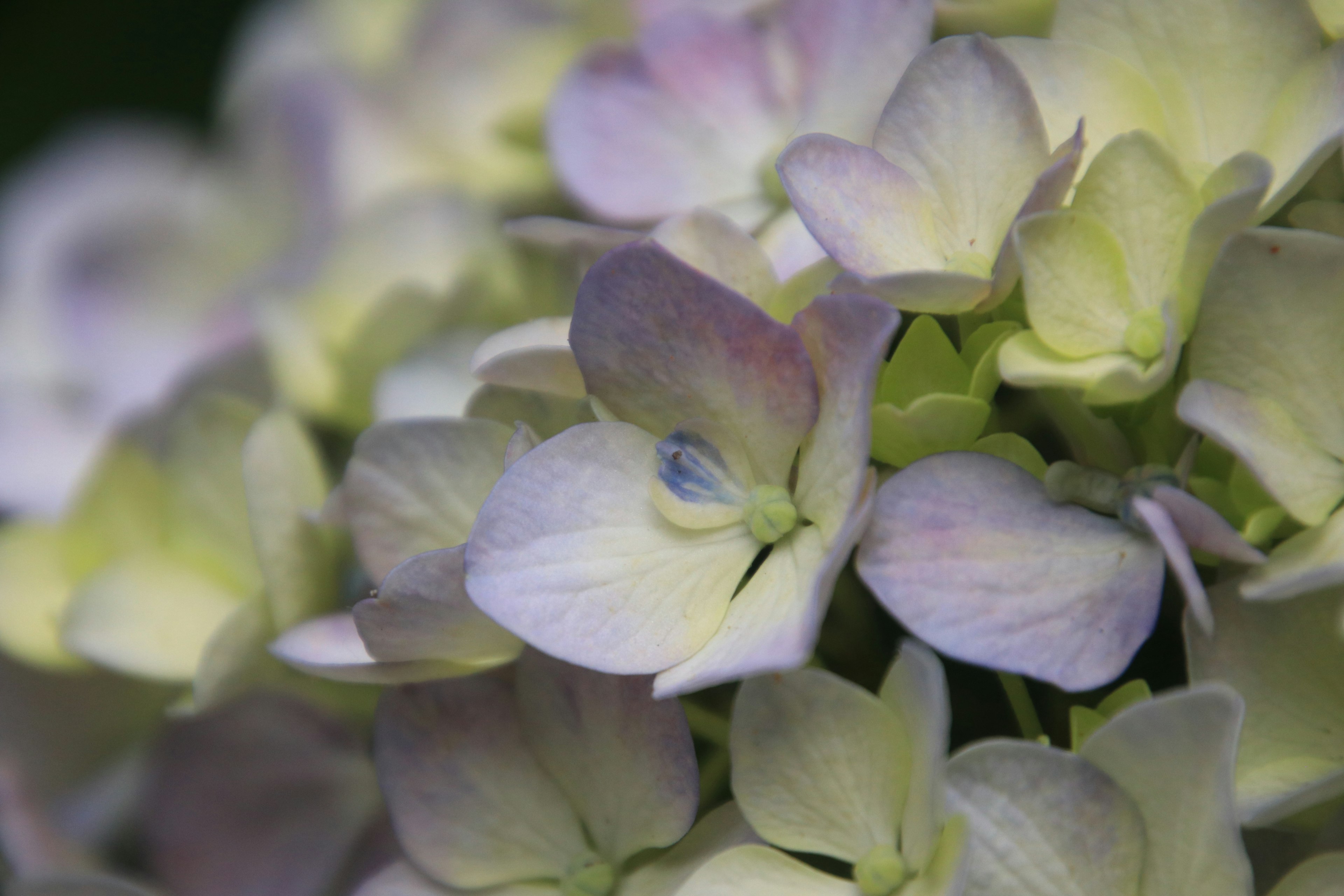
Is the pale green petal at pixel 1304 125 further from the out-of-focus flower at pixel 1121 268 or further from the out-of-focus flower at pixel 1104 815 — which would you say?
the out-of-focus flower at pixel 1104 815

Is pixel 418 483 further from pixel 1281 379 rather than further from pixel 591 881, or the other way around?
pixel 1281 379

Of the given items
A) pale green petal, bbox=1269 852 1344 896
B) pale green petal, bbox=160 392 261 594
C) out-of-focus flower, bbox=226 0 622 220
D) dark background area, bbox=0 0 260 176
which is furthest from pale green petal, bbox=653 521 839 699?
dark background area, bbox=0 0 260 176

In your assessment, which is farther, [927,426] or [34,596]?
[34,596]

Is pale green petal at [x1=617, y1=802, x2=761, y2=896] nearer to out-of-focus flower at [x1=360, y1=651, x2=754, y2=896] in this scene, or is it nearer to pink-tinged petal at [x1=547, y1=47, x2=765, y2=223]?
out-of-focus flower at [x1=360, y1=651, x2=754, y2=896]

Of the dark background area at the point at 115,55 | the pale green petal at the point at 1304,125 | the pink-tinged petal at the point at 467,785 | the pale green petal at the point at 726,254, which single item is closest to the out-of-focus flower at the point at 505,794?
the pink-tinged petal at the point at 467,785

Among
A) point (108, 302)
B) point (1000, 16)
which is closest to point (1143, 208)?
point (1000, 16)

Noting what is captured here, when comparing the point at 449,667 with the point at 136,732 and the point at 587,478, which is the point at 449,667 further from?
the point at 136,732
